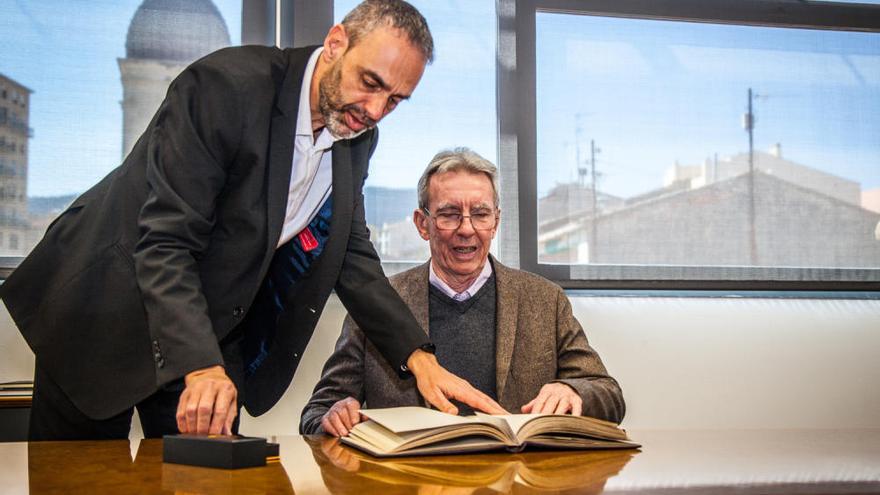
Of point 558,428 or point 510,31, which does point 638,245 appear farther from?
point 558,428

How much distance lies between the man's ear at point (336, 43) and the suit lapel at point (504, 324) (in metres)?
0.86

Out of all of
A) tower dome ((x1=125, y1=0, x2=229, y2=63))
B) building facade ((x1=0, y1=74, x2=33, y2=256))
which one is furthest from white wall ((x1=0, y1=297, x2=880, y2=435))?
building facade ((x1=0, y1=74, x2=33, y2=256))

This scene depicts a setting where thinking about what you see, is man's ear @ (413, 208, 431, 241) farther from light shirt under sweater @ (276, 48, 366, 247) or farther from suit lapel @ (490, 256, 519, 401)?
light shirt under sweater @ (276, 48, 366, 247)

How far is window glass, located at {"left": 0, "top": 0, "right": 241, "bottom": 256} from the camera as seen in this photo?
2854 mm

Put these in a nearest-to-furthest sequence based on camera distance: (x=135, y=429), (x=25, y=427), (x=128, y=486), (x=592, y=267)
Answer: (x=128, y=486)
(x=25, y=427)
(x=135, y=429)
(x=592, y=267)

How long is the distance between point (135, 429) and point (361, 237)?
4.07 ft

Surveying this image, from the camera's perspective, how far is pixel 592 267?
10.3 feet

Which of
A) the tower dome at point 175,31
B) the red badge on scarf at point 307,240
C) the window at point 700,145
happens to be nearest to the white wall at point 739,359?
the window at point 700,145

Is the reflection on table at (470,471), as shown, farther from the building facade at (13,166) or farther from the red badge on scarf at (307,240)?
the building facade at (13,166)

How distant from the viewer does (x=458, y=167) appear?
2.46 m

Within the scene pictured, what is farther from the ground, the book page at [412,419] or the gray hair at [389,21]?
the gray hair at [389,21]

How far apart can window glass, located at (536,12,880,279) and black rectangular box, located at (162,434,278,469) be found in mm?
2074

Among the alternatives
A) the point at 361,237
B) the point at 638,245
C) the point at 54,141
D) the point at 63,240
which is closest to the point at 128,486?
the point at 63,240

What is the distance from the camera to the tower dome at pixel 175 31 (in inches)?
117
